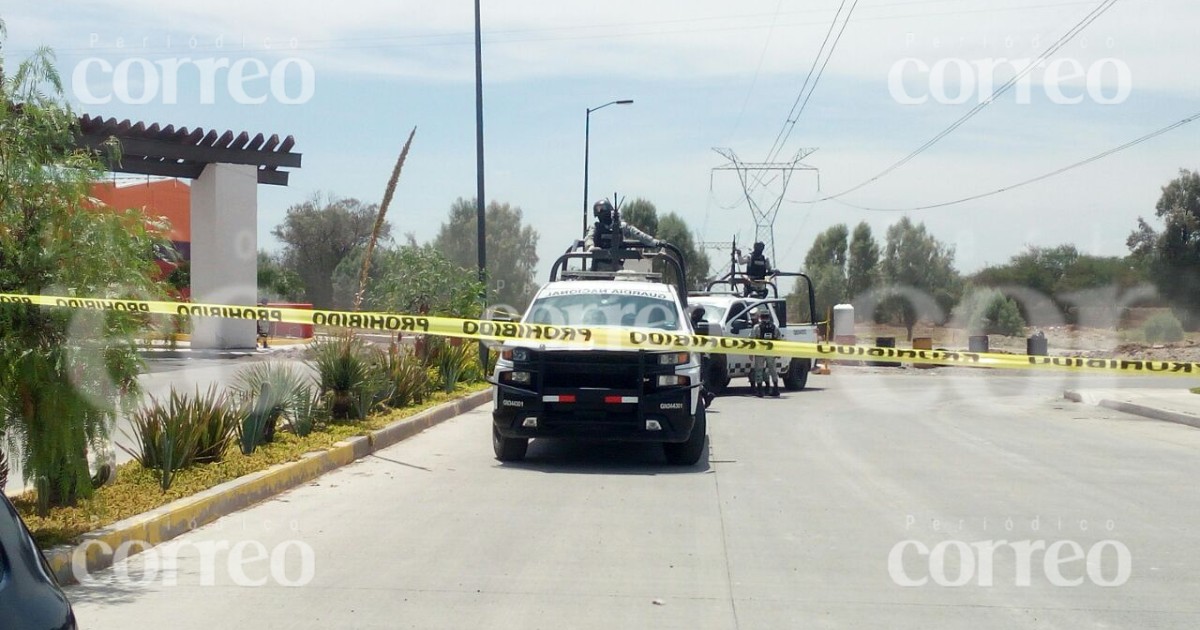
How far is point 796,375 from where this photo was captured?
24188 millimetres

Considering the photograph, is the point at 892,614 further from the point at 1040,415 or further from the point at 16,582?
the point at 1040,415

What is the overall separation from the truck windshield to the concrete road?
1.46 meters

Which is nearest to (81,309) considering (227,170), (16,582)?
(16,582)

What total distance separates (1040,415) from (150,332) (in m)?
15.7

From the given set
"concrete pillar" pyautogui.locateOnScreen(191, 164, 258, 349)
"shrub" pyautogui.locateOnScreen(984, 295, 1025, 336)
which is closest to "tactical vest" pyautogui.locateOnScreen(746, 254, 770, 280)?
"concrete pillar" pyautogui.locateOnScreen(191, 164, 258, 349)

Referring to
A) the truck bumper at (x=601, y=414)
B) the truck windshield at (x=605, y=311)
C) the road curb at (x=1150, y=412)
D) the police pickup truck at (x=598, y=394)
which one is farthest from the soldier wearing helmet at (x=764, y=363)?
the truck bumper at (x=601, y=414)

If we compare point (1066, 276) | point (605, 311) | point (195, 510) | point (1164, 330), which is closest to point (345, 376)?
point (605, 311)

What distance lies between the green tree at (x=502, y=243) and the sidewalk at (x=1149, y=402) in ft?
97.5

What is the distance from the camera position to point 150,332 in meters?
7.43

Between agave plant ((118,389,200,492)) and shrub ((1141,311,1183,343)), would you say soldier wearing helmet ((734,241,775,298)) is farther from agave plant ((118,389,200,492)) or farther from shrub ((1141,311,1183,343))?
shrub ((1141,311,1183,343))

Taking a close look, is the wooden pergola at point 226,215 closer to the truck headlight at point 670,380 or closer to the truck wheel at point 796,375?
the truck wheel at point 796,375

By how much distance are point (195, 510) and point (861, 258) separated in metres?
62.5

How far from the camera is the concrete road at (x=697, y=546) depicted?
6227mm

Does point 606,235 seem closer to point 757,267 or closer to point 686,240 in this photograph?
point 757,267
